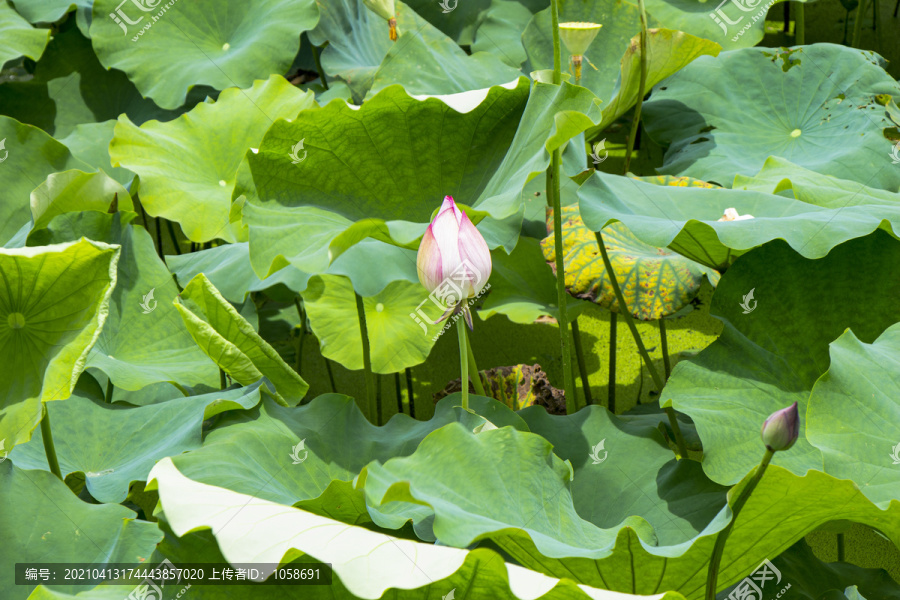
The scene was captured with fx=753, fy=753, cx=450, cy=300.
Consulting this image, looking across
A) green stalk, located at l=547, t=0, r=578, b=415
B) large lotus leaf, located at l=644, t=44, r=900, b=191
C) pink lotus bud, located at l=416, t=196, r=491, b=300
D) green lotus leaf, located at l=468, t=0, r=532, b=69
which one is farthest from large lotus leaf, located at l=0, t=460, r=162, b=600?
green lotus leaf, located at l=468, t=0, r=532, b=69

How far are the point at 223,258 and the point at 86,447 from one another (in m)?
0.45

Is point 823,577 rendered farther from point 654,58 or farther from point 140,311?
point 140,311

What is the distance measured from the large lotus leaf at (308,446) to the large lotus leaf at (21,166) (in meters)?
0.95

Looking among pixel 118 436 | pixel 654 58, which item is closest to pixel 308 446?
pixel 118 436

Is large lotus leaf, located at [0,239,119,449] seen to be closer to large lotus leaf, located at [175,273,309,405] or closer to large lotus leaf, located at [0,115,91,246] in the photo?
large lotus leaf, located at [175,273,309,405]

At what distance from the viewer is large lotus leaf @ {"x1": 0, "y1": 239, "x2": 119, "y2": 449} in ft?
3.20

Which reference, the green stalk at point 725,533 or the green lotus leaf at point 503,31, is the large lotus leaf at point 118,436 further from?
the green lotus leaf at point 503,31

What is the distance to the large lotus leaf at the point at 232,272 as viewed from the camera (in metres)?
1.32

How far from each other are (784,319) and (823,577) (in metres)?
0.40

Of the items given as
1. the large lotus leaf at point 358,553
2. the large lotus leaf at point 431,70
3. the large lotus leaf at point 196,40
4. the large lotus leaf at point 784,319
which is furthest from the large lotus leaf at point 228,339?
the large lotus leaf at point 196,40

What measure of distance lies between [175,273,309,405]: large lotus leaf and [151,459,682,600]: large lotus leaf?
0.39 m

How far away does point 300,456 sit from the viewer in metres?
1.13

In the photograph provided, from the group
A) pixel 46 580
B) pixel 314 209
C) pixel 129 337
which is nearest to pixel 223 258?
pixel 129 337

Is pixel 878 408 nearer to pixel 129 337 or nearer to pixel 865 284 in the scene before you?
pixel 865 284
